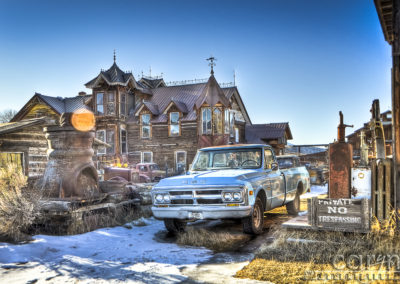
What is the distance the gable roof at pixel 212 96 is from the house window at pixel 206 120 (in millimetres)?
602

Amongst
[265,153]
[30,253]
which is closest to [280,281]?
[30,253]

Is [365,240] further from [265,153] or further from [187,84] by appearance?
[187,84]

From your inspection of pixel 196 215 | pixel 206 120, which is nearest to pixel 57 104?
pixel 206 120

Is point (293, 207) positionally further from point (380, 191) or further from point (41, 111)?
point (41, 111)

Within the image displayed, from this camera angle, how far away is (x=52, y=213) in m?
7.64

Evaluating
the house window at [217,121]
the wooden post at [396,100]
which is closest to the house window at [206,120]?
the house window at [217,121]

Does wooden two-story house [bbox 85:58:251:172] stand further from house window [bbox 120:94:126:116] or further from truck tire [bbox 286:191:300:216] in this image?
truck tire [bbox 286:191:300:216]

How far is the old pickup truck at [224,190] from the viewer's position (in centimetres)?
675

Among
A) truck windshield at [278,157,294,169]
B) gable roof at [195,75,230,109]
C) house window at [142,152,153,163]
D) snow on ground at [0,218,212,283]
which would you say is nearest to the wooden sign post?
snow on ground at [0,218,212,283]

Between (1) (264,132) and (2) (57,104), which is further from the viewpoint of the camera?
(1) (264,132)

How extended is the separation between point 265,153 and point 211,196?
2.23 m

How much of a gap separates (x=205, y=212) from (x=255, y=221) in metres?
1.11

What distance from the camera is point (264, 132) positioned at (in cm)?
3353

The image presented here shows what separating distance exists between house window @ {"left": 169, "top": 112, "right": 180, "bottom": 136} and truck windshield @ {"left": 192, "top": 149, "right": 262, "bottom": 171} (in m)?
19.9
